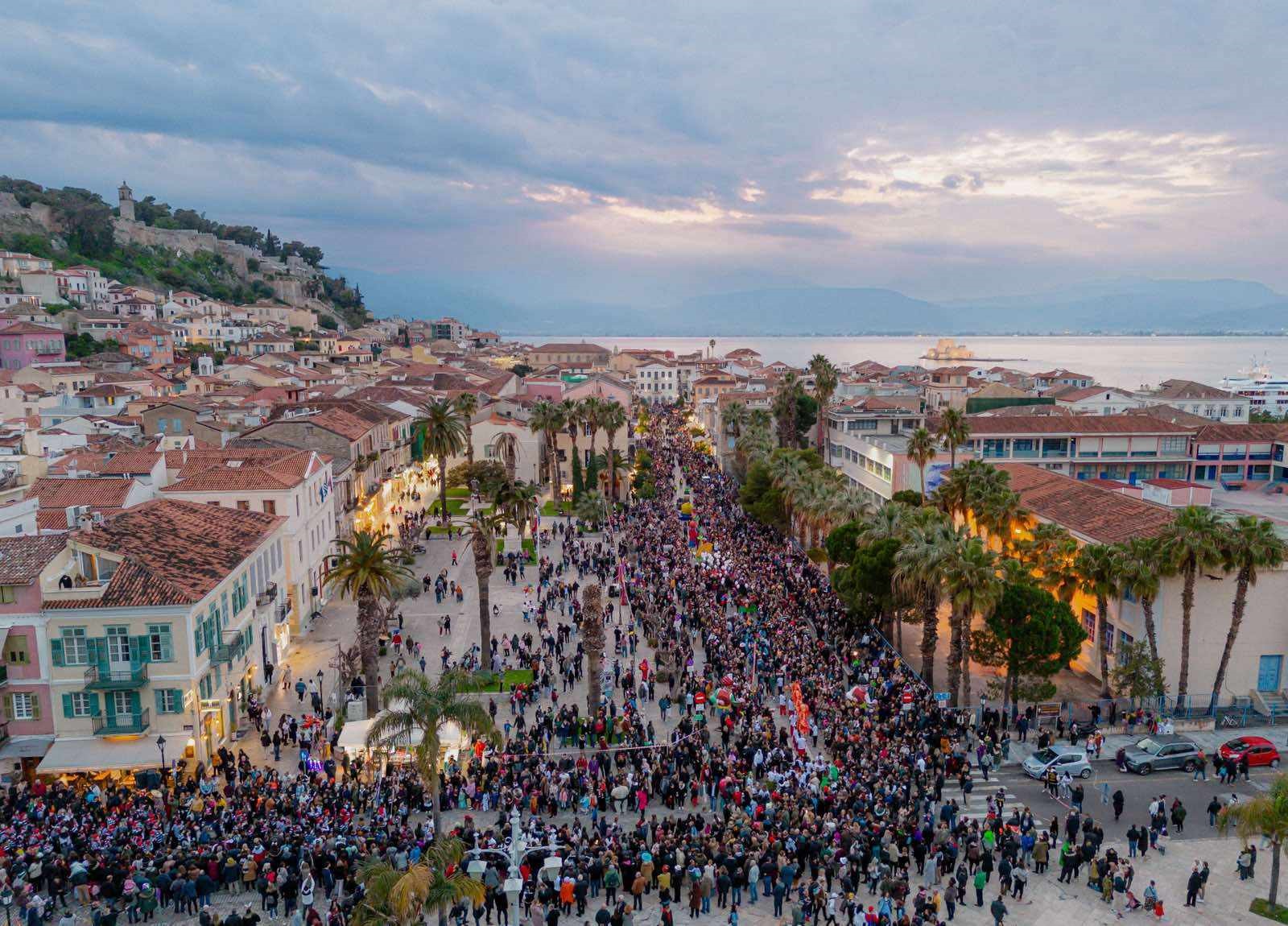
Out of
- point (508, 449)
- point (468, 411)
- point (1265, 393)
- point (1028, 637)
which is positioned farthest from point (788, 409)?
point (1265, 393)

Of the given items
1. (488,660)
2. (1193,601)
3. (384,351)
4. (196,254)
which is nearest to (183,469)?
(488,660)

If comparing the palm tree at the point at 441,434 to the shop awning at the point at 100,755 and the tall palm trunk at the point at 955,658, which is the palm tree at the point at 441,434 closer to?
the shop awning at the point at 100,755

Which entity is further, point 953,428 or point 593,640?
point 953,428

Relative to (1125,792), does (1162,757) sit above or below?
above

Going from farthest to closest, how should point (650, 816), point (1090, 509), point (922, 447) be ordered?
point (922, 447) → point (1090, 509) → point (650, 816)

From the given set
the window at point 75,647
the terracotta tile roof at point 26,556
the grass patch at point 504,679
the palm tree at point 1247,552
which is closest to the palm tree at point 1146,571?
the palm tree at point 1247,552

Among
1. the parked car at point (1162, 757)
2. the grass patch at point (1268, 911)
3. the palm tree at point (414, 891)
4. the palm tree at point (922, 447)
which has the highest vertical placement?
the palm tree at point (922, 447)

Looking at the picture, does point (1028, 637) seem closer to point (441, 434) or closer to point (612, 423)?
point (441, 434)
